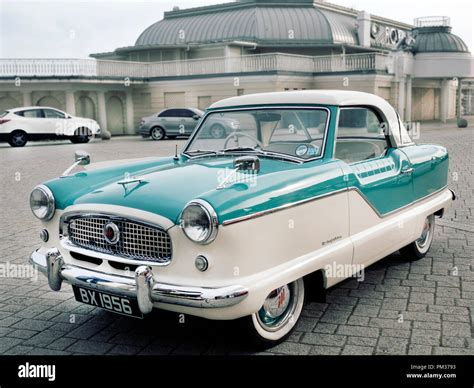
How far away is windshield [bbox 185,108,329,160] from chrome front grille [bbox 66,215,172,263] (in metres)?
1.44

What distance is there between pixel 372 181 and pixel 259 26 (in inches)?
1306

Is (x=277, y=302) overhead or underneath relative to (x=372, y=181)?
underneath

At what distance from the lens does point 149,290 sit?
346cm

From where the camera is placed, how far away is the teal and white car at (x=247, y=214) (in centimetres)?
341

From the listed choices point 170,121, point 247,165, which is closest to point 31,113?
point 170,121

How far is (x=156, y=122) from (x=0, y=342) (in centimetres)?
2248

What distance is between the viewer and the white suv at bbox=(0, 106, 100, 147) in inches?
890

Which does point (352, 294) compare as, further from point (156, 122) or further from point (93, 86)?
point (93, 86)

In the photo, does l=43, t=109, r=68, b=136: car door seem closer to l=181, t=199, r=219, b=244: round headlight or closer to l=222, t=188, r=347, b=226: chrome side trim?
l=222, t=188, r=347, b=226: chrome side trim

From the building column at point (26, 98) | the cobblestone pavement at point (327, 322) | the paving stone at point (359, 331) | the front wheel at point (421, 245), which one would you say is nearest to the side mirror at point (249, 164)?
the cobblestone pavement at point (327, 322)

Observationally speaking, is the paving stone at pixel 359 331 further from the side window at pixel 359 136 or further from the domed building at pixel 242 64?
the domed building at pixel 242 64

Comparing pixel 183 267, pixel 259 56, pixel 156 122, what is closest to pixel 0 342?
pixel 183 267

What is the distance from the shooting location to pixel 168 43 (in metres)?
37.8

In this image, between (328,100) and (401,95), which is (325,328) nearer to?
(328,100)
